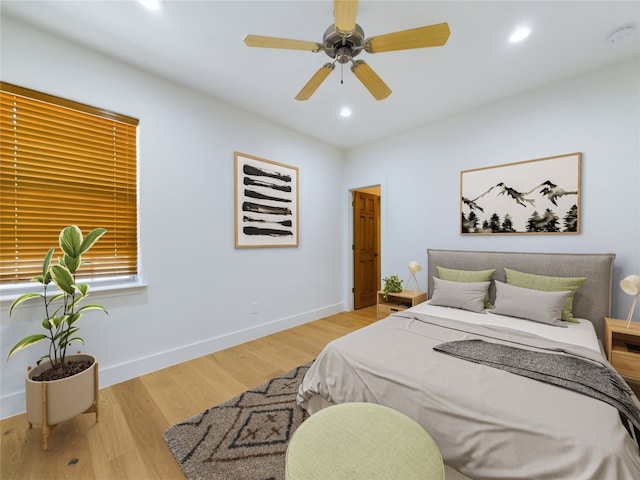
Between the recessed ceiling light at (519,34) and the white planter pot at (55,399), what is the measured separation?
3993 mm

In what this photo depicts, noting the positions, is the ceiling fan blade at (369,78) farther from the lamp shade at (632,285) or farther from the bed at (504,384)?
the lamp shade at (632,285)

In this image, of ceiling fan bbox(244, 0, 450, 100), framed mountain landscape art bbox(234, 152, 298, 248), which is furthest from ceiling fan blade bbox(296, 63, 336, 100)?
framed mountain landscape art bbox(234, 152, 298, 248)

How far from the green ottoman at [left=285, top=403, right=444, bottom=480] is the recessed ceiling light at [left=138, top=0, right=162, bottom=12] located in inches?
106

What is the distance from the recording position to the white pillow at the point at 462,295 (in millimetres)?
2631

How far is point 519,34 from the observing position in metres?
2.04

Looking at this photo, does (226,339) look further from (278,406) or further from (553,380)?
(553,380)

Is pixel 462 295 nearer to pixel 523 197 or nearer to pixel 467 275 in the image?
pixel 467 275

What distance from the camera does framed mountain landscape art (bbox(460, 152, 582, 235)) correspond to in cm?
264

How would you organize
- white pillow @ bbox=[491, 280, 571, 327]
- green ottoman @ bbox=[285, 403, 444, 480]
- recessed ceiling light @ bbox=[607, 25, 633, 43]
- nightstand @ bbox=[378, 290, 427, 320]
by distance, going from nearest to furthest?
green ottoman @ bbox=[285, 403, 444, 480]
recessed ceiling light @ bbox=[607, 25, 633, 43]
white pillow @ bbox=[491, 280, 571, 327]
nightstand @ bbox=[378, 290, 427, 320]

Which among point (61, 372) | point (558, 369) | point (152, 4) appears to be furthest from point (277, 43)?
point (61, 372)

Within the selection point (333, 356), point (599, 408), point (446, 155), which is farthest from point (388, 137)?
point (599, 408)

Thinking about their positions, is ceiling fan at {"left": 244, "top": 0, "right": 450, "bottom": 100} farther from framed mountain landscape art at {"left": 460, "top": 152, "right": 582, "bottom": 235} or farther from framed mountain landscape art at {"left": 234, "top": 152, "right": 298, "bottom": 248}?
framed mountain landscape art at {"left": 460, "top": 152, "right": 582, "bottom": 235}

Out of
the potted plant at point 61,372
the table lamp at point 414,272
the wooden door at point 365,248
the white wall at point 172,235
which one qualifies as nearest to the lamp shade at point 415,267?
the table lamp at point 414,272

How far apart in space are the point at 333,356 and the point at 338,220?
310cm
